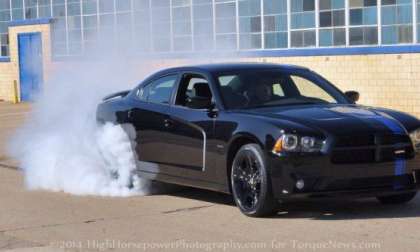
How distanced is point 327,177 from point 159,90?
285 cm

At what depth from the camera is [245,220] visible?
8.21m

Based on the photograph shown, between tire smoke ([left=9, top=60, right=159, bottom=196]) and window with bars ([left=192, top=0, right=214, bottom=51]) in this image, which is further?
window with bars ([left=192, top=0, right=214, bottom=51])

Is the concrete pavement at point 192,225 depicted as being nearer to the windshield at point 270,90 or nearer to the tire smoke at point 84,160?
the tire smoke at point 84,160

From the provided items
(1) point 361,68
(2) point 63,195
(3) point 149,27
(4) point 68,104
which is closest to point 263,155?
(2) point 63,195

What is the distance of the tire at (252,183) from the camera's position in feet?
26.4

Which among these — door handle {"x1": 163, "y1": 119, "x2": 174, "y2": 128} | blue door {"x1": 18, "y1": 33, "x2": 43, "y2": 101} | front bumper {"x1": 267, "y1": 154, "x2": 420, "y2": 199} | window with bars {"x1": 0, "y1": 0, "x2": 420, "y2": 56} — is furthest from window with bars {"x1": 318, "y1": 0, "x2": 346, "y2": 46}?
blue door {"x1": 18, "y1": 33, "x2": 43, "y2": 101}

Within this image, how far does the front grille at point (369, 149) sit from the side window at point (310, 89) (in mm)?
1450

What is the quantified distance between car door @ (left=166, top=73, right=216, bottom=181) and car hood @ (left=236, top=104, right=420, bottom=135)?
1.76 feet

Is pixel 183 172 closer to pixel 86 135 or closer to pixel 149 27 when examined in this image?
pixel 86 135

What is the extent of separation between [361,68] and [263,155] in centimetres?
1138

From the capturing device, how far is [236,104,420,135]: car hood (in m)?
7.93

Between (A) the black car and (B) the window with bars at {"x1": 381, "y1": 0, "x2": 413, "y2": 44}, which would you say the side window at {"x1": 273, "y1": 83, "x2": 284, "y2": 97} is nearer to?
(A) the black car

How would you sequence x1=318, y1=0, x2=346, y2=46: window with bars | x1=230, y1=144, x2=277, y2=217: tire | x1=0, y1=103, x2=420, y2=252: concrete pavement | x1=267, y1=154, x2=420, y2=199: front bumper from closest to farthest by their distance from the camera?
x1=0, y1=103, x2=420, y2=252: concrete pavement
x1=267, y1=154, x2=420, y2=199: front bumper
x1=230, y1=144, x2=277, y2=217: tire
x1=318, y1=0, x2=346, y2=46: window with bars

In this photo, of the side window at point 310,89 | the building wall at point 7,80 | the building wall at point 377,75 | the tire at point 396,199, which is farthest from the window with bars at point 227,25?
the tire at point 396,199
